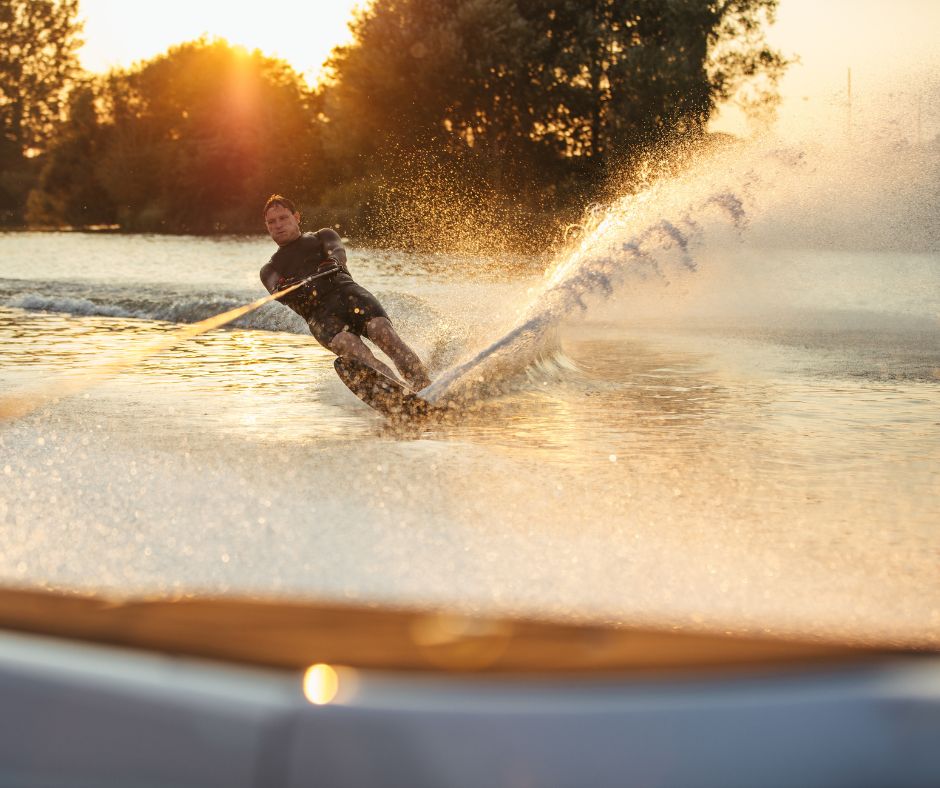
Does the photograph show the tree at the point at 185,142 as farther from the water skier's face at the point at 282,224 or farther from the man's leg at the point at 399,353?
the man's leg at the point at 399,353

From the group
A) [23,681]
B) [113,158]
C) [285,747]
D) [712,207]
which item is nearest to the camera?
[285,747]

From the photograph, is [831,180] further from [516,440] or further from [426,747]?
[426,747]

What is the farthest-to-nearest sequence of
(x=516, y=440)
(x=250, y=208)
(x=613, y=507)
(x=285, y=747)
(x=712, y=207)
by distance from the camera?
1. (x=250, y=208)
2. (x=712, y=207)
3. (x=516, y=440)
4. (x=613, y=507)
5. (x=285, y=747)

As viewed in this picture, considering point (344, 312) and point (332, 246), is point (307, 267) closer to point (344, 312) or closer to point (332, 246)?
point (332, 246)

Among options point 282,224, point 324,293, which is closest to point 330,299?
point 324,293

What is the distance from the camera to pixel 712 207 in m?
7.12

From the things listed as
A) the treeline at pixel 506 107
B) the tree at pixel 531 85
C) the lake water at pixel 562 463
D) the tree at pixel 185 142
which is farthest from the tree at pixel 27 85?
the lake water at pixel 562 463

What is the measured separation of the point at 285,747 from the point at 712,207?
660cm

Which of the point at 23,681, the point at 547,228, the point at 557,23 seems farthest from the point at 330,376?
the point at 557,23

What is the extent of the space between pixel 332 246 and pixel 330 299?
481 millimetres

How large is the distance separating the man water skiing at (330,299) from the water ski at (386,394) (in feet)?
0.61

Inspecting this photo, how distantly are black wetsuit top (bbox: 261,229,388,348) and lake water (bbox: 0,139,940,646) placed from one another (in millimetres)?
453

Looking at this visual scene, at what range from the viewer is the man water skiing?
561 centimetres

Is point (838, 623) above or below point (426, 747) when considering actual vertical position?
below
